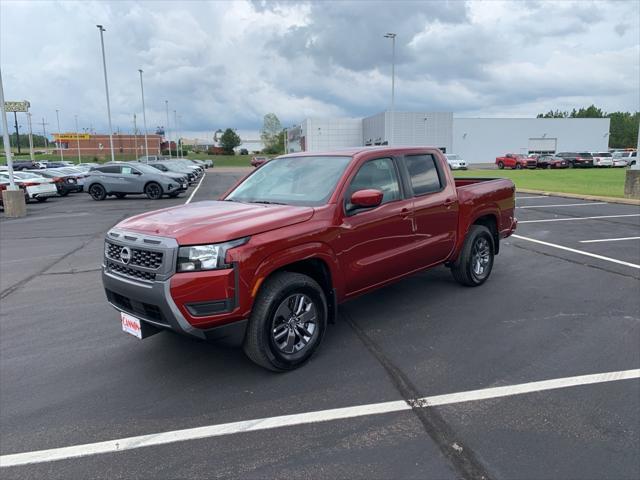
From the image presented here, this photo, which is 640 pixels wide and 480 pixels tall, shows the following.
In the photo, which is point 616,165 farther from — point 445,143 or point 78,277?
point 78,277

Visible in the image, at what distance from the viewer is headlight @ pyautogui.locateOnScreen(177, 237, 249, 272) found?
342 cm

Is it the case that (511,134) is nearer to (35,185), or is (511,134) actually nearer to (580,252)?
(35,185)

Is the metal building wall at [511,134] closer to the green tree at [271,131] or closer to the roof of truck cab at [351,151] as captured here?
the roof of truck cab at [351,151]

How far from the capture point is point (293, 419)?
3.27 m

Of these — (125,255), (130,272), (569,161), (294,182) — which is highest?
(294,182)

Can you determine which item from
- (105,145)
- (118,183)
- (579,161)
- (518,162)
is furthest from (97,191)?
(105,145)

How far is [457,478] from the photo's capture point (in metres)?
2.64

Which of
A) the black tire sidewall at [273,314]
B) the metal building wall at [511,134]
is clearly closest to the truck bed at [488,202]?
the black tire sidewall at [273,314]

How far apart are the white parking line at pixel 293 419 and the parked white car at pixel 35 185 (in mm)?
20894

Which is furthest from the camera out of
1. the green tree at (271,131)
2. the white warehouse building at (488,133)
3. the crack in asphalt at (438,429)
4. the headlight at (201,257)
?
the green tree at (271,131)

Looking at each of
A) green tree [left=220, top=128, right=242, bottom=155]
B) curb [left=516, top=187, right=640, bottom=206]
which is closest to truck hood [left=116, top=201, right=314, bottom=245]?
curb [left=516, top=187, right=640, bottom=206]

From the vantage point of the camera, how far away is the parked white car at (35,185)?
20531 mm

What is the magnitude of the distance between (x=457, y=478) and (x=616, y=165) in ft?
177

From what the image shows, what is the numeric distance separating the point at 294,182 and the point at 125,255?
178 centimetres
